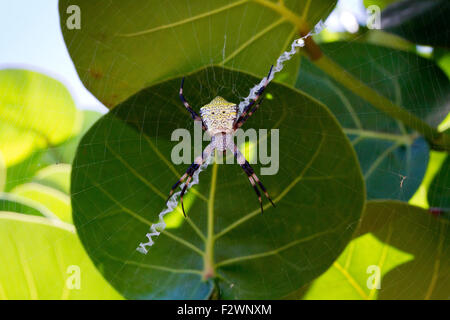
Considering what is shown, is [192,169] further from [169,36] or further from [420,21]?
[420,21]

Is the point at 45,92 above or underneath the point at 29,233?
above

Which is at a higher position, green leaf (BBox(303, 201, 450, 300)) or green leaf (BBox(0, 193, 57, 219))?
green leaf (BBox(0, 193, 57, 219))

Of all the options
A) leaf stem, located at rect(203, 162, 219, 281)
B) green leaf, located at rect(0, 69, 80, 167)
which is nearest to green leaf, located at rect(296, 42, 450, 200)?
leaf stem, located at rect(203, 162, 219, 281)

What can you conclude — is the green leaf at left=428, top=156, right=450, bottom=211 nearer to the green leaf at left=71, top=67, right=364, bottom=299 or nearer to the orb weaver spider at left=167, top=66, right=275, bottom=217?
the green leaf at left=71, top=67, right=364, bottom=299

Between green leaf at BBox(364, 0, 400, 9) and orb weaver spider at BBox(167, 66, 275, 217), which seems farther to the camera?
green leaf at BBox(364, 0, 400, 9)

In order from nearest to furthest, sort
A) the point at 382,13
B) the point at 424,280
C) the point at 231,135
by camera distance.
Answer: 1. the point at 424,280
2. the point at 382,13
3. the point at 231,135

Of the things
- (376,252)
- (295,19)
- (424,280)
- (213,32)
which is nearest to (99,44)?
(213,32)

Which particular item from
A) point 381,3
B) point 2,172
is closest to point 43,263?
point 2,172

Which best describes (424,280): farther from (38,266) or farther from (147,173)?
(38,266)
